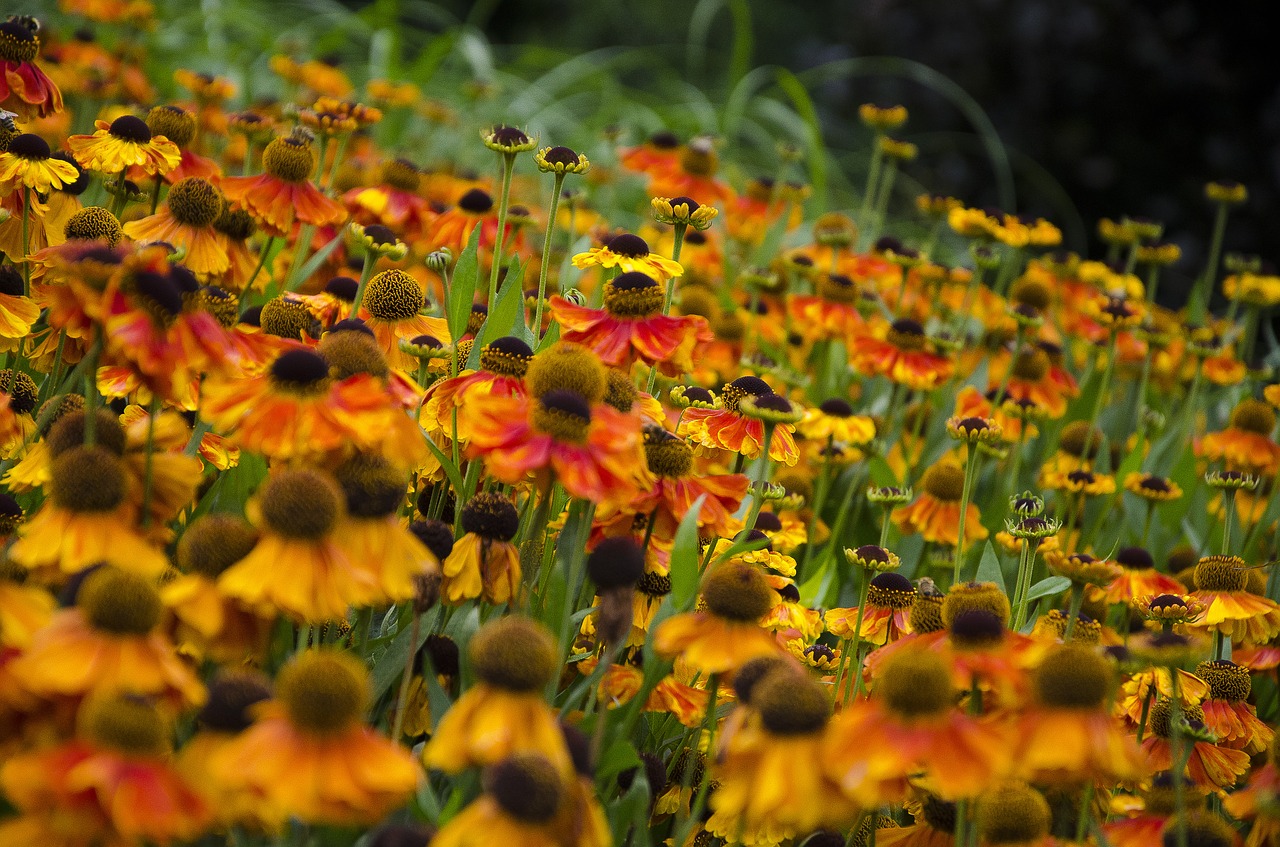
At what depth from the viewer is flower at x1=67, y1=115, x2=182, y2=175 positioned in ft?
5.57

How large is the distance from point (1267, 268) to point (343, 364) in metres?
2.73

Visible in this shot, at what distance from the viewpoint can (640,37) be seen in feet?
29.3

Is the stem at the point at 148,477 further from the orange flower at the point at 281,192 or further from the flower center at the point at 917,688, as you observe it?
the orange flower at the point at 281,192

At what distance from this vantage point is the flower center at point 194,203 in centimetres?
167

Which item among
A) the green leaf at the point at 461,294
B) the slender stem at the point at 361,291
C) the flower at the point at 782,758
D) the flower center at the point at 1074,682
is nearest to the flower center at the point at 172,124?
the slender stem at the point at 361,291

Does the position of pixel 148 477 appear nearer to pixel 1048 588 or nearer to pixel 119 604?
pixel 119 604

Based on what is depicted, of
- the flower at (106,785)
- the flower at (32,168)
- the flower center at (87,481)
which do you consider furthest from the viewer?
the flower at (32,168)

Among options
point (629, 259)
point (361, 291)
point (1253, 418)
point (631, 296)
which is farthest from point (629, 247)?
point (1253, 418)

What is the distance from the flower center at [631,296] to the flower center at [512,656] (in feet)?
1.81

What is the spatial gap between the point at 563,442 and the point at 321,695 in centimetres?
34

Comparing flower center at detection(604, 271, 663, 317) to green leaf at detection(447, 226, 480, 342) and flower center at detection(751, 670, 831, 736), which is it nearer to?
green leaf at detection(447, 226, 480, 342)

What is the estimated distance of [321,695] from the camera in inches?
33.9

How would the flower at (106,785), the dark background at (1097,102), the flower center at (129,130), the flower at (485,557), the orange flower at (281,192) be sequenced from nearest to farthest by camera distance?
the flower at (106,785)
the flower at (485,557)
the flower center at (129,130)
the orange flower at (281,192)
the dark background at (1097,102)

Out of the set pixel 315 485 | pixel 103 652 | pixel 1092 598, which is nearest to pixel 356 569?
pixel 315 485
